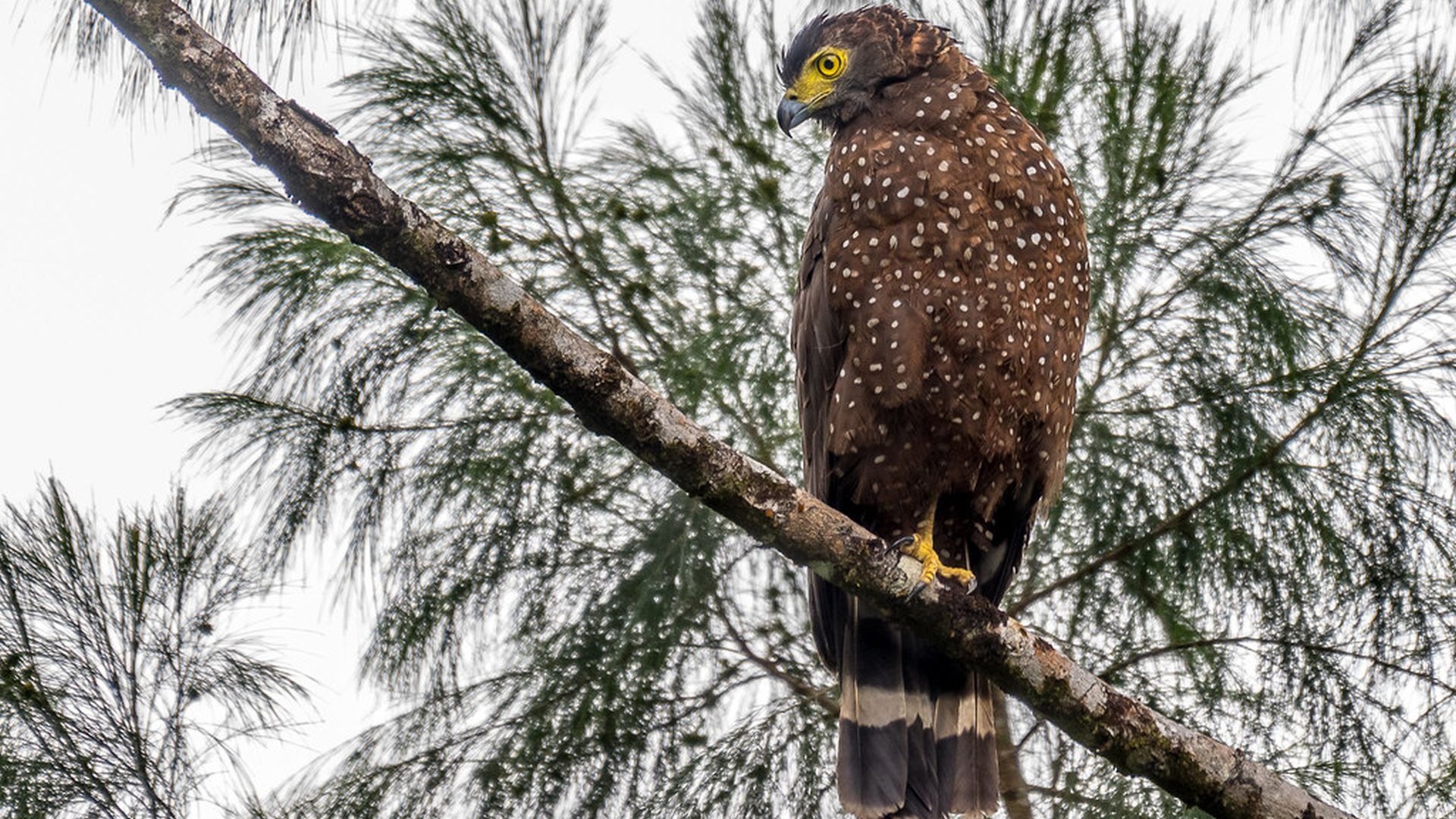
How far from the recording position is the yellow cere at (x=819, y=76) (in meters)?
3.40

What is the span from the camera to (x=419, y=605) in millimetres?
3160

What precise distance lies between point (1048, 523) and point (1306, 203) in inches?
33.2

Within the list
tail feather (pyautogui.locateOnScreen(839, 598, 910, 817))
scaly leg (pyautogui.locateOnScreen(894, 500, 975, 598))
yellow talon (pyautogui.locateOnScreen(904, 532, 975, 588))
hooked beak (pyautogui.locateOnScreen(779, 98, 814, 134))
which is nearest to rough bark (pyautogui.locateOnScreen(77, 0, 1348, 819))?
scaly leg (pyautogui.locateOnScreen(894, 500, 975, 598))

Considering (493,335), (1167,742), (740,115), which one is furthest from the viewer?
(740,115)

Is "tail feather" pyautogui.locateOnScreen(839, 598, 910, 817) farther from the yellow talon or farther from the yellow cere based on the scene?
the yellow cere

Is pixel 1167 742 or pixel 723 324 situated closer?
pixel 1167 742

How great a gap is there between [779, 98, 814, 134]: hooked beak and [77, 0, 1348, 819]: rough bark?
3.51 ft

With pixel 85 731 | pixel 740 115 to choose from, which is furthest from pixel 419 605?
pixel 740 115

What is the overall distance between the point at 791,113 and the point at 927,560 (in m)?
1.03

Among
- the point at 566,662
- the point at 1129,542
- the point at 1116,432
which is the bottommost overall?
the point at 566,662

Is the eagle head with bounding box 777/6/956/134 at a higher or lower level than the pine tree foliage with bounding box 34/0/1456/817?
higher

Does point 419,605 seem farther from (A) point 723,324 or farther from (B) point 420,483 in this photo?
(A) point 723,324

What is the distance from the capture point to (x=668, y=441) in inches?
95.0

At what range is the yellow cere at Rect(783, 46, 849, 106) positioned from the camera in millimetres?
3402
